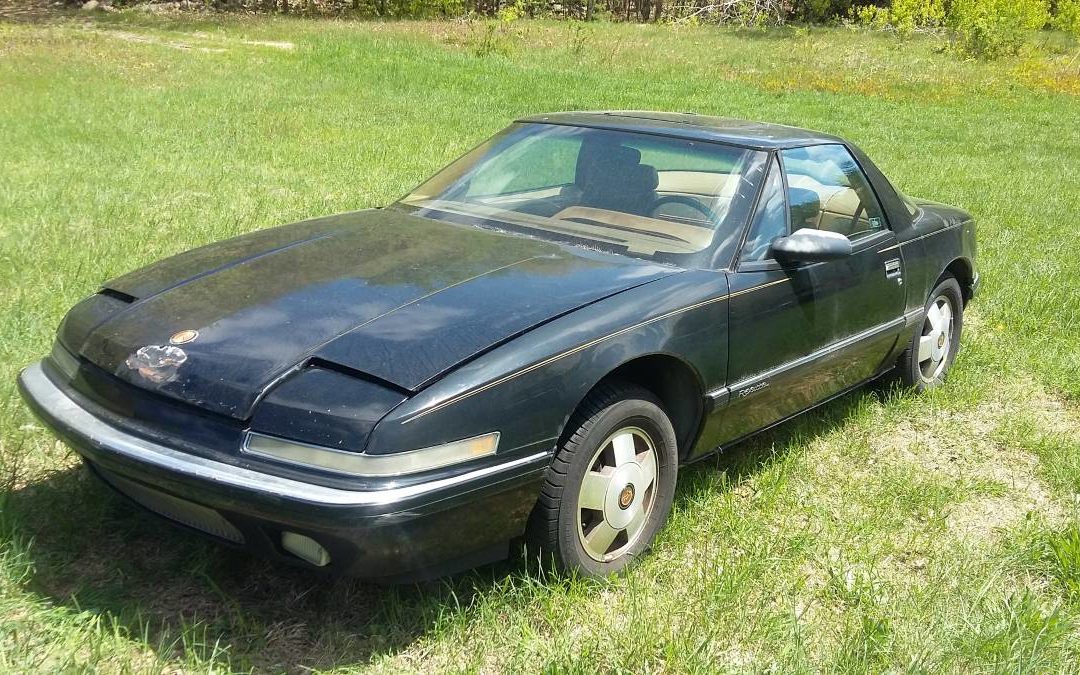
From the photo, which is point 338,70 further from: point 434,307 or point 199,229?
point 434,307

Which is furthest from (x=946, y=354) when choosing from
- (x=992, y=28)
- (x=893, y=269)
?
(x=992, y=28)

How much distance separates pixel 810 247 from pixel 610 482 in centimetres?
118

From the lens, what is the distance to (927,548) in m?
3.35

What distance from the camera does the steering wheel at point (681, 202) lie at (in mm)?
3522

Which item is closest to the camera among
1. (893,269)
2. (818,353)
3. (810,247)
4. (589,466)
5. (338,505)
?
(338,505)

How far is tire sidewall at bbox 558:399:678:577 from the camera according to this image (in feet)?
8.81

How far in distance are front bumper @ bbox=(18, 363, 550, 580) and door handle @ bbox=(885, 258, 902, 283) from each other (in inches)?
85.0

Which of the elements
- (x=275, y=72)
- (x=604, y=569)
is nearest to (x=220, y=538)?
(x=604, y=569)

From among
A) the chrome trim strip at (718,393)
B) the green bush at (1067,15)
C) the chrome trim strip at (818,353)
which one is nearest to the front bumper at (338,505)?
the chrome trim strip at (718,393)

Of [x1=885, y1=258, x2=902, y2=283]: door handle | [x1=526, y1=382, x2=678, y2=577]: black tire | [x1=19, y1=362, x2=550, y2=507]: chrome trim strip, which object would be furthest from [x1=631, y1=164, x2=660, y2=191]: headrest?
[x1=19, y1=362, x2=550, y2=507]: chrome trim strip

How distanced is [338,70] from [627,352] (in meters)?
15.8

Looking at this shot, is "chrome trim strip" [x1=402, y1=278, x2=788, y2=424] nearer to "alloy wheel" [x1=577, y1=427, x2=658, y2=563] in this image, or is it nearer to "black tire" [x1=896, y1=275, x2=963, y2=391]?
"alloy wheel" [x1=577, y1=427, x2=658, y2=563]

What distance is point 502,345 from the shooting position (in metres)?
2.57

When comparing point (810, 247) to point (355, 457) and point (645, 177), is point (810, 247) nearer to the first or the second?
point (645, 177)
